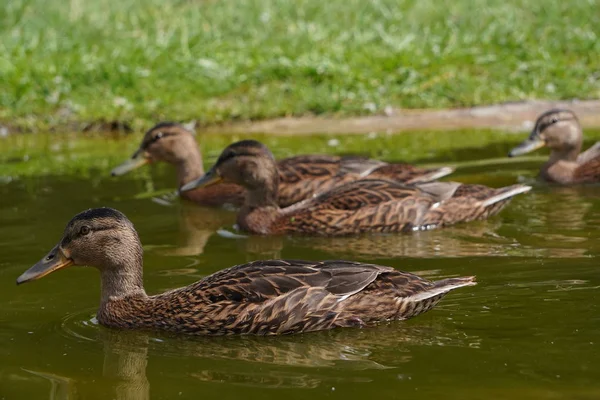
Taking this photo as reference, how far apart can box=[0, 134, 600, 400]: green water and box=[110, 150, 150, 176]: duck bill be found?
152 centimetres

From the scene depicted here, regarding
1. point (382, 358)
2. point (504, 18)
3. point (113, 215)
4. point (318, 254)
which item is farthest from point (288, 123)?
point (382, 358)

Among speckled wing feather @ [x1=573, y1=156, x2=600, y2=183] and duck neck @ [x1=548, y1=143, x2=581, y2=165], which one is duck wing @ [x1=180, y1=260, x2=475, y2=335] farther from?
duck neck @ [x1=548, y1=143, x2=581, y2=165]

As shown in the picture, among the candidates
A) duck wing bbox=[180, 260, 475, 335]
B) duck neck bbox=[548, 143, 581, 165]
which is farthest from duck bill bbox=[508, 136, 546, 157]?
duck wing bbox=[180, 260, 475, 335]

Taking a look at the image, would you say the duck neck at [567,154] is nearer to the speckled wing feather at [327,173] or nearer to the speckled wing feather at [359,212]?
the speckled wing feather at [327,173]

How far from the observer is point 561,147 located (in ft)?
44.9

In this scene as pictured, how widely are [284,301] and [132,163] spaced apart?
661 centimetres

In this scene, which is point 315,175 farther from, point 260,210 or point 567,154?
point 567,154

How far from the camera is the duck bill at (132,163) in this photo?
45.8 feet

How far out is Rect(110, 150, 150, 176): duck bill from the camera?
1395cm

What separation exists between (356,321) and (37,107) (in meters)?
10.9

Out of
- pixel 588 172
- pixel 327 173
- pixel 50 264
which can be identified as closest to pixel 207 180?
pixel 327 173

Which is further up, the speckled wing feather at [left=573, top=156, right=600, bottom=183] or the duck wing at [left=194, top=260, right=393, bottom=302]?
the speckled wing feather at [left=573, top=156, right=600, bottom=183]

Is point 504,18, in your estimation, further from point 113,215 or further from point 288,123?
point 113,215

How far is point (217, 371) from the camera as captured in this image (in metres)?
7.09
